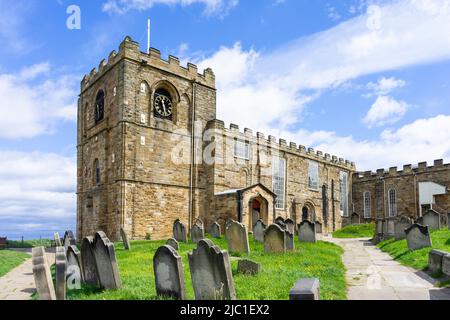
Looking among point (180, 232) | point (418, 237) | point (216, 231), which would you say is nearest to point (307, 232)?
point (216, 231)

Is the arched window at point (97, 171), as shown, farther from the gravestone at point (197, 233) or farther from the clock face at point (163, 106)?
the gravestone at point (197, 233)

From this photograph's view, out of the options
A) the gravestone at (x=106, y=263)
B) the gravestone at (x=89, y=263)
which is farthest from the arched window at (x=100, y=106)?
the gravestone at (x=106, y=263)

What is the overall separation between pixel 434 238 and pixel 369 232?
14687 millimetres

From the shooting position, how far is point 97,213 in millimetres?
23000

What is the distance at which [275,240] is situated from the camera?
12.3 metres

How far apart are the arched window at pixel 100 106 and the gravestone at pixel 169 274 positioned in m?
19.2

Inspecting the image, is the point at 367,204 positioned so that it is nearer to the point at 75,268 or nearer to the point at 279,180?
the point at 279,180

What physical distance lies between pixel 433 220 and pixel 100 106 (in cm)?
2062

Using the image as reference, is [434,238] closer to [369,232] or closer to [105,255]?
[105,255]

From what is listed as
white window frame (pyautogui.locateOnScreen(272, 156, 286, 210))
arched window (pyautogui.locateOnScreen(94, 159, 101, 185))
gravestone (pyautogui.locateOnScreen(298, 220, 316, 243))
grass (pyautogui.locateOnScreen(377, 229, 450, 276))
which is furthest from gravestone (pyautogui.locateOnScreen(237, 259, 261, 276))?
white window frame (pyautogui.locateOnScreen(272, 156, 286, 210))

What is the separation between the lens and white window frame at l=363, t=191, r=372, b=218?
40.9 metres

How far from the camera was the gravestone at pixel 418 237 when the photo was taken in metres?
12.3

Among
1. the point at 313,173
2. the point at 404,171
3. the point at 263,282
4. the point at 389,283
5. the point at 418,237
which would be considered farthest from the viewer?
the point at 404,171
